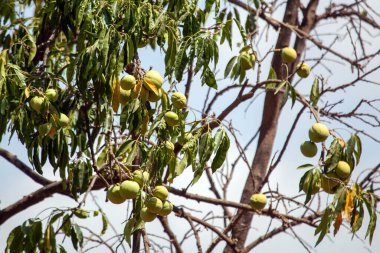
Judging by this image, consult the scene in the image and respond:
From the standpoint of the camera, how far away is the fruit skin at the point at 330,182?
8.36 ft

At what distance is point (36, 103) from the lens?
97.9 inches

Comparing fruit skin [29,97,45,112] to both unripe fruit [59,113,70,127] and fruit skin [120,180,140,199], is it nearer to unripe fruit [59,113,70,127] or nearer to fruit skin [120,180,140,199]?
unripe fruit [59,113,70,127]

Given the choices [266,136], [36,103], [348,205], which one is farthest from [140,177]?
[266,136]

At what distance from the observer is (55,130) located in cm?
256

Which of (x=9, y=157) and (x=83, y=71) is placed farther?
(x=9, y=157)

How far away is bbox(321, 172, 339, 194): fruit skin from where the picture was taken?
2547 millimetres

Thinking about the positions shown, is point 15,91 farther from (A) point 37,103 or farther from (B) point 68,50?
(B) point 68,50

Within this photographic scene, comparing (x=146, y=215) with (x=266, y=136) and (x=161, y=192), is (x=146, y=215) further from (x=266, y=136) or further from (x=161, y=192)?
(x=266, y=136)

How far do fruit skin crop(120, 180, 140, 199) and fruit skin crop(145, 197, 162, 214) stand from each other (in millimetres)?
52

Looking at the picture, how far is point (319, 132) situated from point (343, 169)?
17 cm

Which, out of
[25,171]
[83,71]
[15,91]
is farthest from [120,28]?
[25,171]

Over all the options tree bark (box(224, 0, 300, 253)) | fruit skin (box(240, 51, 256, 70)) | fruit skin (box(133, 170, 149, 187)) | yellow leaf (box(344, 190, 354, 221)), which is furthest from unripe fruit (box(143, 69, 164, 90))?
tree bark (box(224, 0, 300, 253))

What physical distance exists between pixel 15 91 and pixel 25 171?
3.49ft

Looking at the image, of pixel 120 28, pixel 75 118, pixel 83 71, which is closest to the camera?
pixel 83 71
